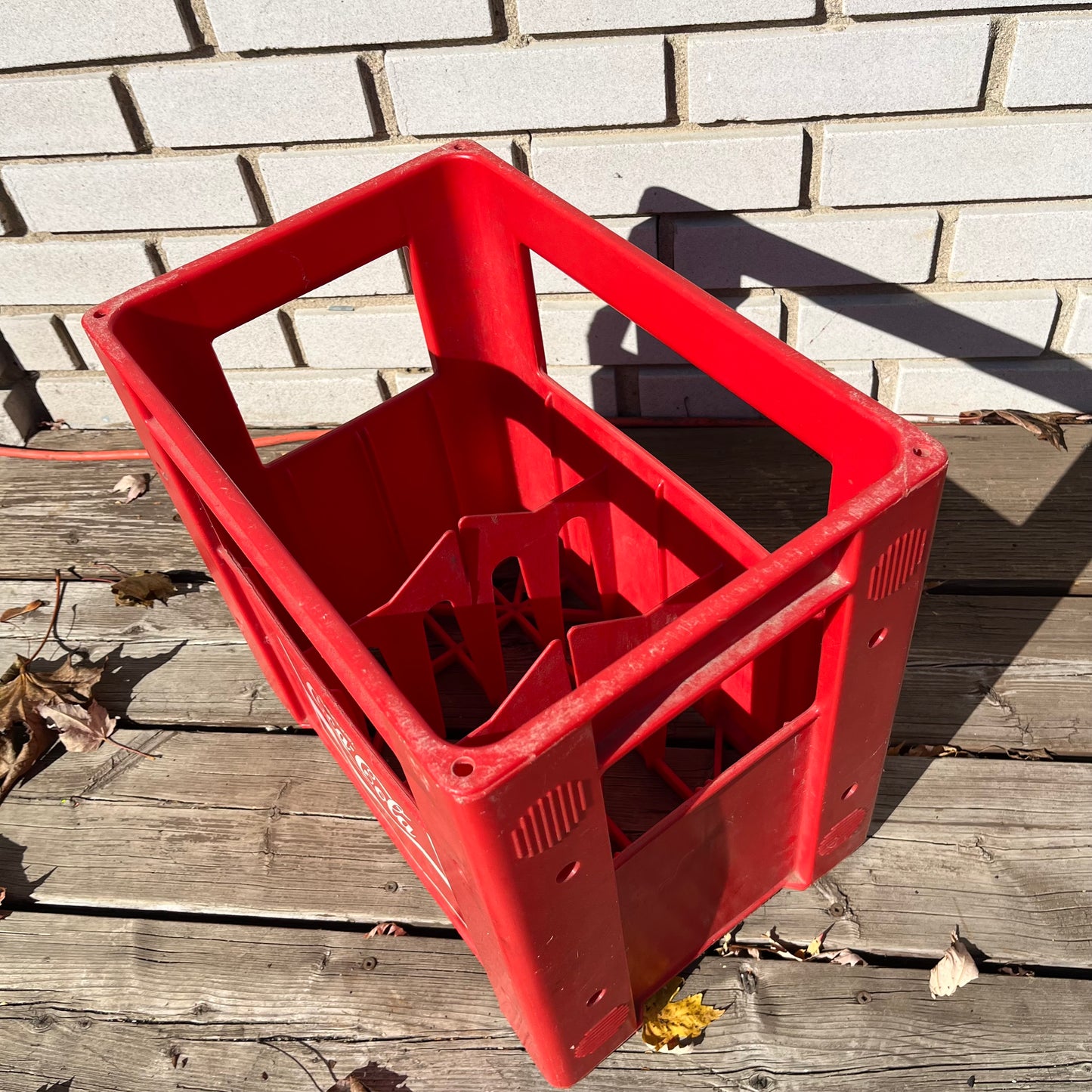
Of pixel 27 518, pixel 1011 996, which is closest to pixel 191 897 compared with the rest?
pixel 27 518

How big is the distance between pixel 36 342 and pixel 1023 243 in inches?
73.6

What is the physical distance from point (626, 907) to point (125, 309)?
92 cm

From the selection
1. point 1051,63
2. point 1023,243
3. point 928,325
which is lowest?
point 928,325

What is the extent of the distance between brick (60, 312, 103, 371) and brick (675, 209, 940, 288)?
1177 millimetres

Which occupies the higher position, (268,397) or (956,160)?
(956,160)

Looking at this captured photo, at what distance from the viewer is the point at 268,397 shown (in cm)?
218

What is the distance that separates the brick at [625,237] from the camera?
5.90 feet

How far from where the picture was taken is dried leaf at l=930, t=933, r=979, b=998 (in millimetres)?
1355

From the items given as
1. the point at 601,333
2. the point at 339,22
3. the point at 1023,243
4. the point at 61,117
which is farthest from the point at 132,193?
the point at 1023,243

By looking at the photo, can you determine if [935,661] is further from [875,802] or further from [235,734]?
[235,734]

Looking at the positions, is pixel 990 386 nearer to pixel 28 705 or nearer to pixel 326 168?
pixel 326 168

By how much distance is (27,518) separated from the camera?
7.00 ft

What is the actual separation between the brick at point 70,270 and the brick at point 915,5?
1.28m

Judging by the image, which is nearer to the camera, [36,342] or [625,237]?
[625,237]
